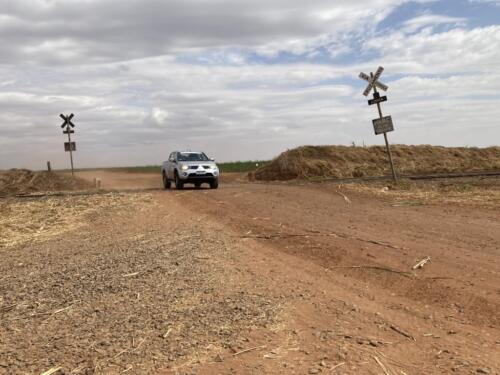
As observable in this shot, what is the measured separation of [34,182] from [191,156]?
1244 cm

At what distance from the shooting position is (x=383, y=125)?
67.0 feet

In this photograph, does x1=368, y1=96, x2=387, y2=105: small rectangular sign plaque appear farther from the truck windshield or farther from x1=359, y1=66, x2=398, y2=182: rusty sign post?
the truck windshield

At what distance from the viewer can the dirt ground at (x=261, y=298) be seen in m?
4.42

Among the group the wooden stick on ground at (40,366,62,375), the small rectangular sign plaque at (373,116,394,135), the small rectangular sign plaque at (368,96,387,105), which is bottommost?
the wooden stick on ground at (40,366,62,375)

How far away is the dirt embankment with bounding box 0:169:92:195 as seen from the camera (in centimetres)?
2978

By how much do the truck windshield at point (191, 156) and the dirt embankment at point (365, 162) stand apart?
9705 millimetres

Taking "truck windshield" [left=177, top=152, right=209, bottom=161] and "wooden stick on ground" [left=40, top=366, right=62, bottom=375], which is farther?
"truck windshield" [left=177, top=152, right=209, bottom=161]

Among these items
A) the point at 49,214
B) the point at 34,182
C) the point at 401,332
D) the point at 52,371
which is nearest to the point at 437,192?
the point at 49,214

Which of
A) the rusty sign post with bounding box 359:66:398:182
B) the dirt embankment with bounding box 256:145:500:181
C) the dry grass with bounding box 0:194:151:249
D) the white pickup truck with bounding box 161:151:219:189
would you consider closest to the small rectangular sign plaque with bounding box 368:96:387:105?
the rusty sign post with bounding box 359:66:398:182

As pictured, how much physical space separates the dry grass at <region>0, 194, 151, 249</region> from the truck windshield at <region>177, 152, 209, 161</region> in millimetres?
4677

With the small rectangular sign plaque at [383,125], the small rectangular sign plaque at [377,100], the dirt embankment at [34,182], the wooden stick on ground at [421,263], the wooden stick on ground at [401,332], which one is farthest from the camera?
the dirt embankment at [34,182]

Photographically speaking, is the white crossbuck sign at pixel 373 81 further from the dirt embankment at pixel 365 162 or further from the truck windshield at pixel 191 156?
the dirt embankment at pixel 365 162

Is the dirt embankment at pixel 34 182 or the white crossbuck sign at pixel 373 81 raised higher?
the white crossbuck sign at pixel 373 81

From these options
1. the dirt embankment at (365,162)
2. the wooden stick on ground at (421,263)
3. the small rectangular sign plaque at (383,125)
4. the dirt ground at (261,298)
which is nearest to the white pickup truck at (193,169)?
the small rectangular sign plaque at (383,125)
